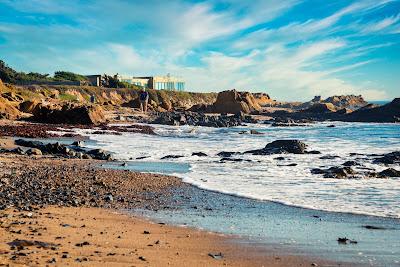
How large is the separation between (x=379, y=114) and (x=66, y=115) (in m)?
44.1

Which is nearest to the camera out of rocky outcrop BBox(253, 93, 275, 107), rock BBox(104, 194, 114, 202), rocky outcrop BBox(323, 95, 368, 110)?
rock BBox(104, 194, 114, 202)

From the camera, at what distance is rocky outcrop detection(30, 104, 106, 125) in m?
36.5

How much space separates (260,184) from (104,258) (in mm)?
7420

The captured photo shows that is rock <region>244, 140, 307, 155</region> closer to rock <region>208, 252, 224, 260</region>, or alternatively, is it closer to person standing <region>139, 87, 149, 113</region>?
rock <region>208, 252, 224, 260</region>

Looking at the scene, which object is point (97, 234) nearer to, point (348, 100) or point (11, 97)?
point (11, 97)

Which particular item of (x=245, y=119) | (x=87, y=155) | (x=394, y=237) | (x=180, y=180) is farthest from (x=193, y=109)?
(x=394, y=237)

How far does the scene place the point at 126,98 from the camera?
87.2m

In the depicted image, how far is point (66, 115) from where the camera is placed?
122 ft

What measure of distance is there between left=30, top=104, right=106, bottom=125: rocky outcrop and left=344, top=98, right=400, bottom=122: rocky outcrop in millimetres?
40360

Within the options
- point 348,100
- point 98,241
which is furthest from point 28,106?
point 348,100

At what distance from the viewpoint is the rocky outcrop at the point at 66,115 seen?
36.5m

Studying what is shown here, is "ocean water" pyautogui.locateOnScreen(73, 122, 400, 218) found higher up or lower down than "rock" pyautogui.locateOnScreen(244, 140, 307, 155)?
lower down

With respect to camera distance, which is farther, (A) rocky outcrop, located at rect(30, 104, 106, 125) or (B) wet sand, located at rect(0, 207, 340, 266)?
(A) rocky outcrop, located at rect(30, 104, 106, 125)

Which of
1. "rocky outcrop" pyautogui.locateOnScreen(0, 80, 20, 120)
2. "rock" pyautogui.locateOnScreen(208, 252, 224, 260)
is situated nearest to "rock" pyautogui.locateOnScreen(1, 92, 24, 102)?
"rocky outcrop" pyautogui.locateOnScreen(0, 80, 20, 120)
